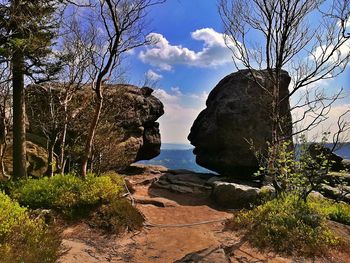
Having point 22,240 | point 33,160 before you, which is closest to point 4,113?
point 33,160

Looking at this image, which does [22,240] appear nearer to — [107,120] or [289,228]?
[289,228]

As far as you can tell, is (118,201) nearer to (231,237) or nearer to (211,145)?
(231,237)

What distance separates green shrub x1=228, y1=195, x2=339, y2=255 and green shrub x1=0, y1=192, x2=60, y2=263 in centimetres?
532

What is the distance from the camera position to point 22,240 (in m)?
7.23

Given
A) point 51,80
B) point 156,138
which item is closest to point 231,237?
point 51,80

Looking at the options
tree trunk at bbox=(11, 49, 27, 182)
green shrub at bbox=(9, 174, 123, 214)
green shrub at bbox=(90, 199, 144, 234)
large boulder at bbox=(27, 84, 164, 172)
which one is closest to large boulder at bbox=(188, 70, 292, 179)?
large boulder at bbox=(27, 84, 164, 172)

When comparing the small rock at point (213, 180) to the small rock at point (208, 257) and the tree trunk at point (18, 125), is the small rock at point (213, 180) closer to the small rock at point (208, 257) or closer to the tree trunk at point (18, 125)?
the tree trunk at point (18, 125)

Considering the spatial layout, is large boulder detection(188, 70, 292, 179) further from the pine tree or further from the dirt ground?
the pine tree

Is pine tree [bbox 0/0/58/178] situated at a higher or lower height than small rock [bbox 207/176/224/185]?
higher

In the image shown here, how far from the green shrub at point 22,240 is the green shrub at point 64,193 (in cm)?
188

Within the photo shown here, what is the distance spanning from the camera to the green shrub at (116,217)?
33.0 feet

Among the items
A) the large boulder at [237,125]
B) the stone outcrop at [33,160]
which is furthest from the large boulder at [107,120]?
the large boulder at [237,125]

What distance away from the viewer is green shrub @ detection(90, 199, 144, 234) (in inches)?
396

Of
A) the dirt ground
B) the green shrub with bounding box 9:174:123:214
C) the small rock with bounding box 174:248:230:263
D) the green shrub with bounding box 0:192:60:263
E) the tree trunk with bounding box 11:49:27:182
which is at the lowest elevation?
the dirt ground
